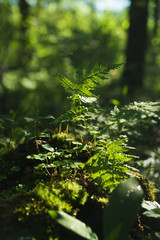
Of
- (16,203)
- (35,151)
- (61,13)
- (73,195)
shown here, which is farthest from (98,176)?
(61,13)

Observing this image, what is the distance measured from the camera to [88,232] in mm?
1387

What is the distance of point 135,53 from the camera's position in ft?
25.7

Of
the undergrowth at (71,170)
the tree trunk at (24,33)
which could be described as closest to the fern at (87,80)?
the undergrowth at (71,170)

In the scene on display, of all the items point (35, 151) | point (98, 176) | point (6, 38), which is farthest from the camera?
point (6, 38)

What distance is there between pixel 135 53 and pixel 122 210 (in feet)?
24.2

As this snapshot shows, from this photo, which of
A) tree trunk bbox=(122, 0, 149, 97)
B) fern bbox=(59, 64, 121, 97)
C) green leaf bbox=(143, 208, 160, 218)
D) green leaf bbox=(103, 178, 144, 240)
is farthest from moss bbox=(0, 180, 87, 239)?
tree trunk bbox=(122, 0, 149, 97)

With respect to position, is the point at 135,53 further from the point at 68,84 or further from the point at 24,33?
the point at 68,84

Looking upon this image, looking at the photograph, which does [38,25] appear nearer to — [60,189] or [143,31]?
[143,31]

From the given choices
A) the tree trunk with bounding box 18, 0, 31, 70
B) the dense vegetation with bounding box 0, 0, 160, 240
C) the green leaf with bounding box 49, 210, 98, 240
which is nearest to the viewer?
the green leaf with bounding box 49, 210, 98, 240

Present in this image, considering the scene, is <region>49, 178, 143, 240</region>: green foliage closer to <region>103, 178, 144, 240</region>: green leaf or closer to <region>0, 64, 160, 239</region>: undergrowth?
<region>103, 178, 144, 240</region>: green leaf

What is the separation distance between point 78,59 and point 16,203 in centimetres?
669

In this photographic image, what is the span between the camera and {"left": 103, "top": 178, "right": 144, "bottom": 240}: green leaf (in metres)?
1.29

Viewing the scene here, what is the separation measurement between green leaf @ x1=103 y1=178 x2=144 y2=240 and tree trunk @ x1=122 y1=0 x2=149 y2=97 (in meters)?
6.22

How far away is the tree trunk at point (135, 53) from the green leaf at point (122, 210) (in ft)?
20.4
